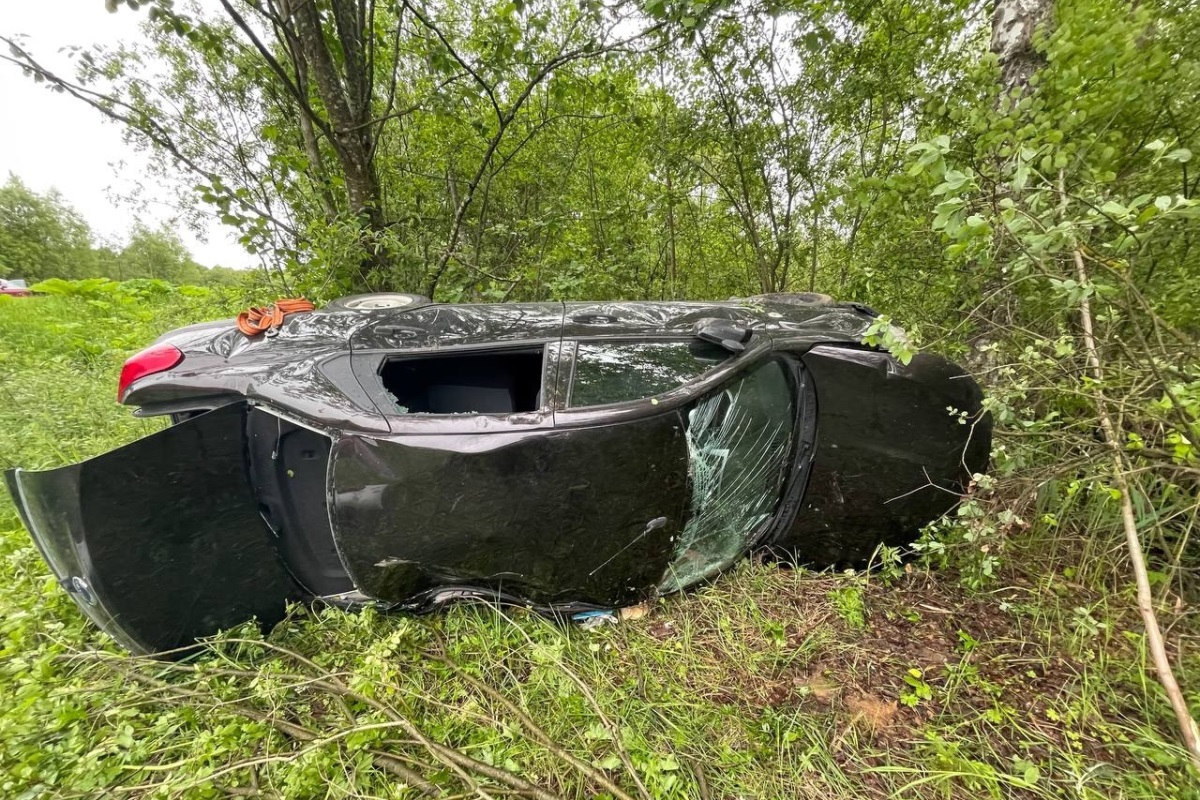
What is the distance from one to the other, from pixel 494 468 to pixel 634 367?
60cm

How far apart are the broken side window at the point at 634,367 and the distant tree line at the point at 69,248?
20245 millimetres

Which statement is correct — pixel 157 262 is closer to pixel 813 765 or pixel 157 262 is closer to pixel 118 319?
pixel 118 319

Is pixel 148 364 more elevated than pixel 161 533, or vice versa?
pixel 148 364

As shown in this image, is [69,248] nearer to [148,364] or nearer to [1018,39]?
[148,364]

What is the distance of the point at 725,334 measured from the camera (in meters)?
1.68

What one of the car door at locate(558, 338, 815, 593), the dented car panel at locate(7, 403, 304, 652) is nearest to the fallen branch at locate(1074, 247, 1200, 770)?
the car door at locate(558, 338, 815, 593)

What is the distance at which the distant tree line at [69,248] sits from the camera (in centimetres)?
1672

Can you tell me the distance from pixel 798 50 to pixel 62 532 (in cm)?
619

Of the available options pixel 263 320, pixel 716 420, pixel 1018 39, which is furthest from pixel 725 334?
pixel 1018 39

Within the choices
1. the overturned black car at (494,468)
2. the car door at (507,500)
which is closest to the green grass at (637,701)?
the overturned black car at (494,468)

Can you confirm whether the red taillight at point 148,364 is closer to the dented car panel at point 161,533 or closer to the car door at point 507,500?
the dented car panel at point 161,533

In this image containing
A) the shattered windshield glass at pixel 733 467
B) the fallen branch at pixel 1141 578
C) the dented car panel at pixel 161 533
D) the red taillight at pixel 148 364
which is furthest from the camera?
the shattered windshield glass at pixel 733 467

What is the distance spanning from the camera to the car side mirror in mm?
1652

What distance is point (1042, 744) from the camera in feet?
4.46
